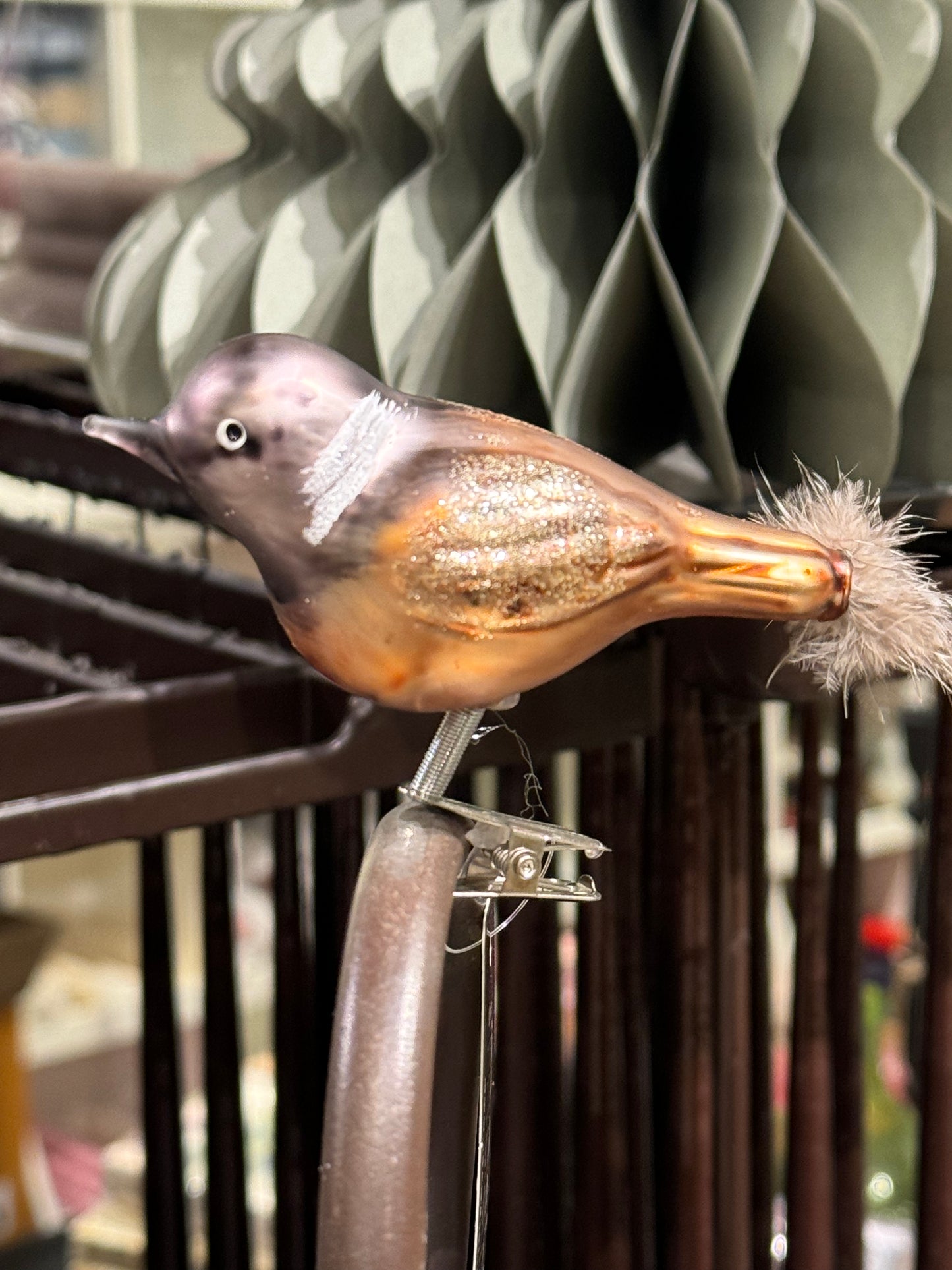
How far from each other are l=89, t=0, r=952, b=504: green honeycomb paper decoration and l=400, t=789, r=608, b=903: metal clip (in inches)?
4.5

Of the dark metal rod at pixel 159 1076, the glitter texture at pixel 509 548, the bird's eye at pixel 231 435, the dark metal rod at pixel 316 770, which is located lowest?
the dark metal rod at pixel 159 1076

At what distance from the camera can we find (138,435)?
1.01 ft

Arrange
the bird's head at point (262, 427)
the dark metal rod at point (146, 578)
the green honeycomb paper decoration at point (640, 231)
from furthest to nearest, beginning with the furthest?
the dark metal rod at point (146, 578)
the green honeycomb paper decoration at point (640, 231)
the bird's head at point (262, 427)

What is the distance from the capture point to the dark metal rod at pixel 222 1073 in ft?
1.59

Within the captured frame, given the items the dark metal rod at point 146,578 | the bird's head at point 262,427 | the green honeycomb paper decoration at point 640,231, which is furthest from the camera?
the dark metal rod at point 146,578

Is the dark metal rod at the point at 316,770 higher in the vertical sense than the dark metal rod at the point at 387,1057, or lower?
higher

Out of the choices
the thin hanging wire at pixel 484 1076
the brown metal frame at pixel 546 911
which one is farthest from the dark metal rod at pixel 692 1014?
the thin hanging wire at pixel 484 1076

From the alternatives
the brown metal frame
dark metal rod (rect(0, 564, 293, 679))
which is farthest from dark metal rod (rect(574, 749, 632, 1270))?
dark metal rod (rect(0, 564, 293, 679))

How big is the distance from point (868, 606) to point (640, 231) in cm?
12

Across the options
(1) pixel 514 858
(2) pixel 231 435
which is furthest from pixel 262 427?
(1) pixel 514 858

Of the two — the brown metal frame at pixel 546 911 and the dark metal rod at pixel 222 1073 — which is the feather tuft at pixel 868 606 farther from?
the dark metal rod at pixel 222 1073

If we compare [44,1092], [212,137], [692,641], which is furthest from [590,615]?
[44,1092]

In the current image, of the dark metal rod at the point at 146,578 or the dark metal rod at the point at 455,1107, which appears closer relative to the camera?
the dark metal rod at the point at 455,1107

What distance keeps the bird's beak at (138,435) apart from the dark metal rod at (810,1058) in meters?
0.24
